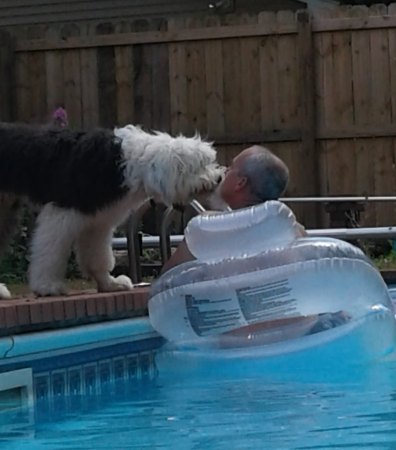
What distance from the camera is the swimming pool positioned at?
12.8ft

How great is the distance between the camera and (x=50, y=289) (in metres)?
5.68

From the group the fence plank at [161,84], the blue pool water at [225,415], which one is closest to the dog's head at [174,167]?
the blue pool water at [225,415]

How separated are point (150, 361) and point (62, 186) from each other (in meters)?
0.92

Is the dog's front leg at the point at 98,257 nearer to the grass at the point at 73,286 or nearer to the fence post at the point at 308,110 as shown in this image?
the grass at the point at 73,286

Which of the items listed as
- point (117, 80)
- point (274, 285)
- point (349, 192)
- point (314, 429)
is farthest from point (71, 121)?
point (314, 429)

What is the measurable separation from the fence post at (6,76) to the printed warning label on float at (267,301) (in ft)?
21.6

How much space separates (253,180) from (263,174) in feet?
0.18

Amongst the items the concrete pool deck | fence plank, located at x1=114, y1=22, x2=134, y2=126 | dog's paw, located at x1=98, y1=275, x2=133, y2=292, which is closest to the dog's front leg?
dog's paw, located at x1=98, y1=275, x2=133, y2=292

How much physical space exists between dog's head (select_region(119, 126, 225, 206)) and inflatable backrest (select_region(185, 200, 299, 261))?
298 mm

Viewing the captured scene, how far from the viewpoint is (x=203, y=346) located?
553 cm

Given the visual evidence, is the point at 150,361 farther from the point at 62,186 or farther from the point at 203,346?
the point at 62,186

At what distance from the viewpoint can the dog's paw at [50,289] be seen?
567 cm

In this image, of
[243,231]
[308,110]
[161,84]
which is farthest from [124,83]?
[243,231]

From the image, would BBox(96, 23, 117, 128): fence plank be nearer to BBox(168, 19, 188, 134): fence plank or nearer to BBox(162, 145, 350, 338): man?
BBox(168, 19, 188, 134): fence plank
